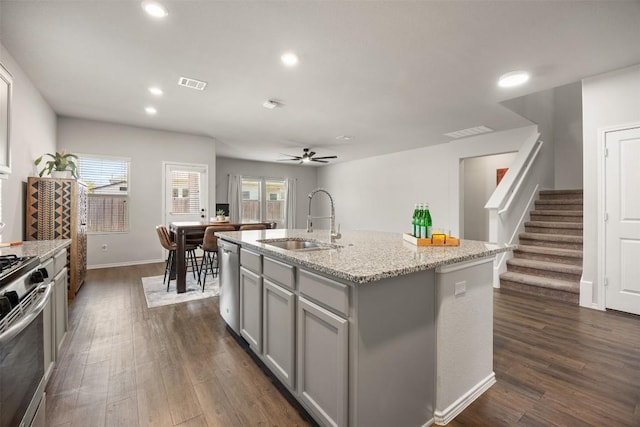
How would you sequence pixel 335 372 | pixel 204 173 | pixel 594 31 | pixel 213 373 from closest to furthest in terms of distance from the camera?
pixel 335 372 → pixel 213 373 → pixel 594 31 → pixel 204 173

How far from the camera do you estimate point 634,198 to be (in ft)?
9.55

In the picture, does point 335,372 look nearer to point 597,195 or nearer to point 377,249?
point 377,249

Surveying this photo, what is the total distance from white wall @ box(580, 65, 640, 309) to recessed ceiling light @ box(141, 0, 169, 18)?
14.3ft

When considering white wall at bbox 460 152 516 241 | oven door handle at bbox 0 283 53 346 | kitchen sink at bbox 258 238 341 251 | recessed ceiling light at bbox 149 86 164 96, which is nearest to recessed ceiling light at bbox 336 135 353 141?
white wall at bbox 460 152 516 241

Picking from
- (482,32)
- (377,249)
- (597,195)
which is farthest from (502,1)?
(597,195)

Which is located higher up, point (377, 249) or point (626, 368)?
point (377, 249)

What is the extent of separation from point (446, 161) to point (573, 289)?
11.7ft

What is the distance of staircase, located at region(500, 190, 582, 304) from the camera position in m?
3.54

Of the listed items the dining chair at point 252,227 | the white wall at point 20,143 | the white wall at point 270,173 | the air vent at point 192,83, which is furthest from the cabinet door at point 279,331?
the white wall at point 270,173

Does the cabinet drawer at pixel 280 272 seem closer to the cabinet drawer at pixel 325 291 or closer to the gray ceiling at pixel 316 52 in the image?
the cabinet drawer at pixel 325 291

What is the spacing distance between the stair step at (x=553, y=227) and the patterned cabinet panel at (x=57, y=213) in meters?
6.66

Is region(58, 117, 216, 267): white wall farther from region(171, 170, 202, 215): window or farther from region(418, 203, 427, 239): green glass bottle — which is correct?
region(418, 203, 427, 239): green glass bottle

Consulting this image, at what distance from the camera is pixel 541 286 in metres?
3.59

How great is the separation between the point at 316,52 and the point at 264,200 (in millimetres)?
6785
